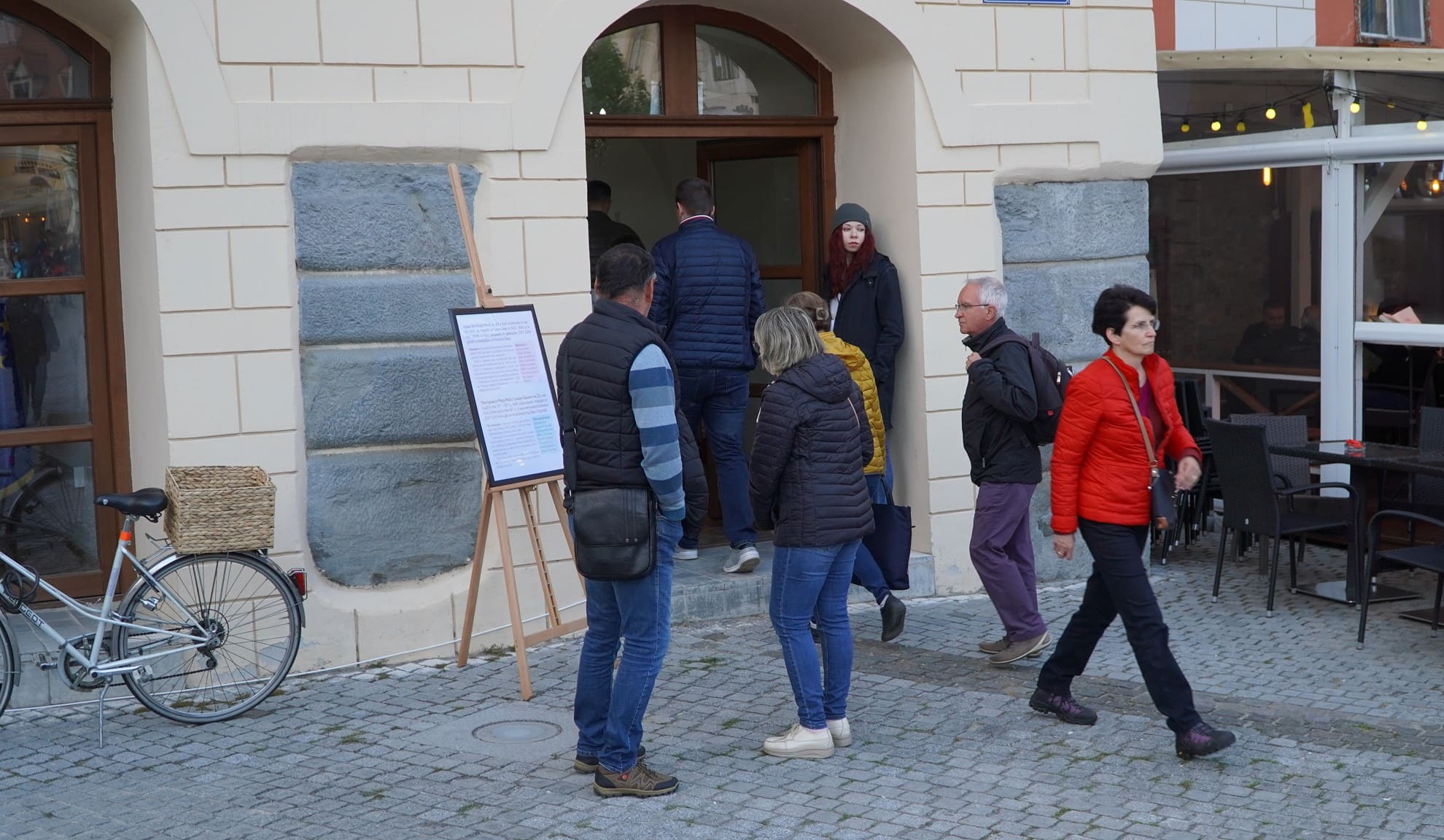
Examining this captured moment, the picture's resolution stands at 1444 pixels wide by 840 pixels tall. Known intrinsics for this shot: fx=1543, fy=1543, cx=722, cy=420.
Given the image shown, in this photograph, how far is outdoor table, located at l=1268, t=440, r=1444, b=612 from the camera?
284 inches

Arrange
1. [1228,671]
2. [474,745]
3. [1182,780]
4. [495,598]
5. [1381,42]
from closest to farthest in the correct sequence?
[1182,780] → [474,745] → [1228,671] → [495,598] → [1381,42]

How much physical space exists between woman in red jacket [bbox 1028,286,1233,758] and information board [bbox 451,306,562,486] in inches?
78.5

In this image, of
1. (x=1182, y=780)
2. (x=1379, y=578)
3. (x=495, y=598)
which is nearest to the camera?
(x=1182, y=780)

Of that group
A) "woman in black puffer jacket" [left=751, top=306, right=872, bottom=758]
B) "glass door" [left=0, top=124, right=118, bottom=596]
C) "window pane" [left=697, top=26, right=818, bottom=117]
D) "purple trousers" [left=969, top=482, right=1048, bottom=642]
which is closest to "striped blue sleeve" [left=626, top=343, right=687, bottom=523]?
"woman in black puffer jacket" [left=751, top=306, right=872, bottom=758]

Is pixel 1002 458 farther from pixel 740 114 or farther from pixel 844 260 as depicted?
pixel 740 114

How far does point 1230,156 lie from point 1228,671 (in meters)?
4.36

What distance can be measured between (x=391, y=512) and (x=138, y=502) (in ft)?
4.10

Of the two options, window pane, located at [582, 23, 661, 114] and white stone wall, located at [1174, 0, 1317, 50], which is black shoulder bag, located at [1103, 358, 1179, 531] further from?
white stone wall, located at [1174, 0, 1317, 50]

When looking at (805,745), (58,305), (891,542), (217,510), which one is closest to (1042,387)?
(891,542)

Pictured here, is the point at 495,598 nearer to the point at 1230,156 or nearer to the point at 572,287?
the point at 572,287

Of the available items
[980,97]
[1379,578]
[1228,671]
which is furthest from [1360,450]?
[980,97]

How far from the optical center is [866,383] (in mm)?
6656

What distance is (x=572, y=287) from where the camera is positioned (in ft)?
23.0

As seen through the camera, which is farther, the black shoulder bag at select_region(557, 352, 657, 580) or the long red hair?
the long red hair
